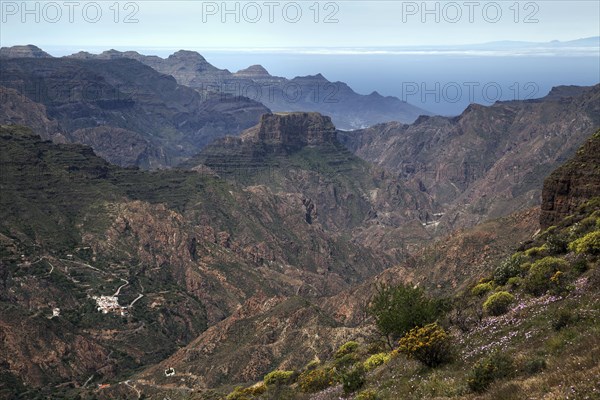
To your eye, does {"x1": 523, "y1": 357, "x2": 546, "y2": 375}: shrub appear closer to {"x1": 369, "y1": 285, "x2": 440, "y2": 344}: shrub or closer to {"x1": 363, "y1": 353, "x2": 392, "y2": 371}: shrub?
{"x1": 363, "y1": 353, "x2": 392, "y2": 371}: shrub

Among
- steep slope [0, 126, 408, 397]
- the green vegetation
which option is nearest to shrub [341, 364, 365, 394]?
the green vegetation

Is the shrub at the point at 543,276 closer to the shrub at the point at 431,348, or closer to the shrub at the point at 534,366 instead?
the shrub at the point at 431,348

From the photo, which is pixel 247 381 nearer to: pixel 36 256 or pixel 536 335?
pixel 536 335

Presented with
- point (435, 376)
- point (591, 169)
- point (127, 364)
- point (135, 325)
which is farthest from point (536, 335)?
point (135, 325)

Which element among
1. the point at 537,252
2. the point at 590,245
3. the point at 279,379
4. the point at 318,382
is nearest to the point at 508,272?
the point at 537,252

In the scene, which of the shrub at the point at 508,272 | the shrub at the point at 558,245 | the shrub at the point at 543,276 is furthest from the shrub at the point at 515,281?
the shrub at the point at 558,245

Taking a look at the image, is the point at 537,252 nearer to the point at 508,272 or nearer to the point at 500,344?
the point at 508,272
